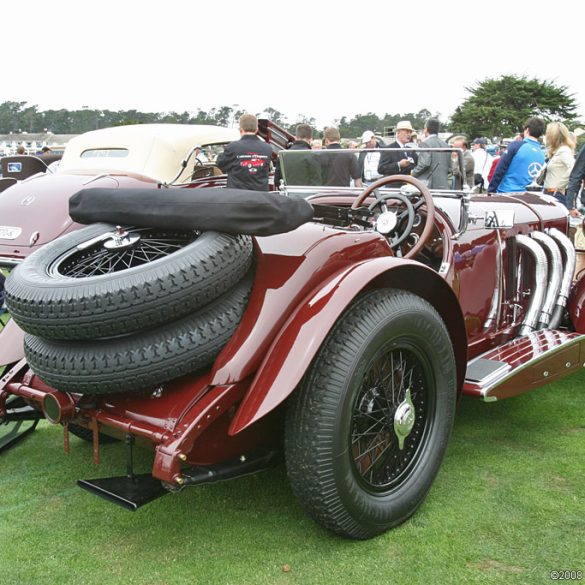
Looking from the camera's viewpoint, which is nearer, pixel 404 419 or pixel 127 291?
pixel 127 291

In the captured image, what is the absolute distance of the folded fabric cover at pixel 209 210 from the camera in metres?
2.15

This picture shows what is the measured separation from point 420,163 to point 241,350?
6.48 feet

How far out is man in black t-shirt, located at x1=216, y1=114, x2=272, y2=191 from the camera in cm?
660

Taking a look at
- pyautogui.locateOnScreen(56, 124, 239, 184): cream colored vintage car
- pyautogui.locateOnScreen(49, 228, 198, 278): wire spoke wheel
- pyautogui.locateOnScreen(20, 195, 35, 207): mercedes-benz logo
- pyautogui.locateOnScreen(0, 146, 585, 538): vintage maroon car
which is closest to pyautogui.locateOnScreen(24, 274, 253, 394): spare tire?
pyautogui.locateOnScreen(0, 146, 585, 538): vintage maroon car

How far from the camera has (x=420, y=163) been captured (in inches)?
142

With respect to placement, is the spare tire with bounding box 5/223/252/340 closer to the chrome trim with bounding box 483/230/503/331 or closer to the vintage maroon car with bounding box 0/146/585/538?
the vintage maroon car with bounding box 0/146/585/538

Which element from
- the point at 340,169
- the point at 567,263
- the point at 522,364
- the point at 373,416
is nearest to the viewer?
the point at 373,416

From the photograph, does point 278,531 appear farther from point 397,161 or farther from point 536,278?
point 536,278

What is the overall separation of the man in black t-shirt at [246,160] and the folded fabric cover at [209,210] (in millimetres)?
4269

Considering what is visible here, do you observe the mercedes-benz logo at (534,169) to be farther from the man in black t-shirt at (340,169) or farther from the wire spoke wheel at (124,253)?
the wire spoke wheel at (124,253)

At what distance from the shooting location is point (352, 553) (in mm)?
2330

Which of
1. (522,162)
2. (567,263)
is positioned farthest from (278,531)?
(522,162)

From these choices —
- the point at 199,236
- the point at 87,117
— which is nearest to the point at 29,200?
the point at 199,236

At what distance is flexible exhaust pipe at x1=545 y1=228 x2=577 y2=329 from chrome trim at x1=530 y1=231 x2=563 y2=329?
0.11 ft
